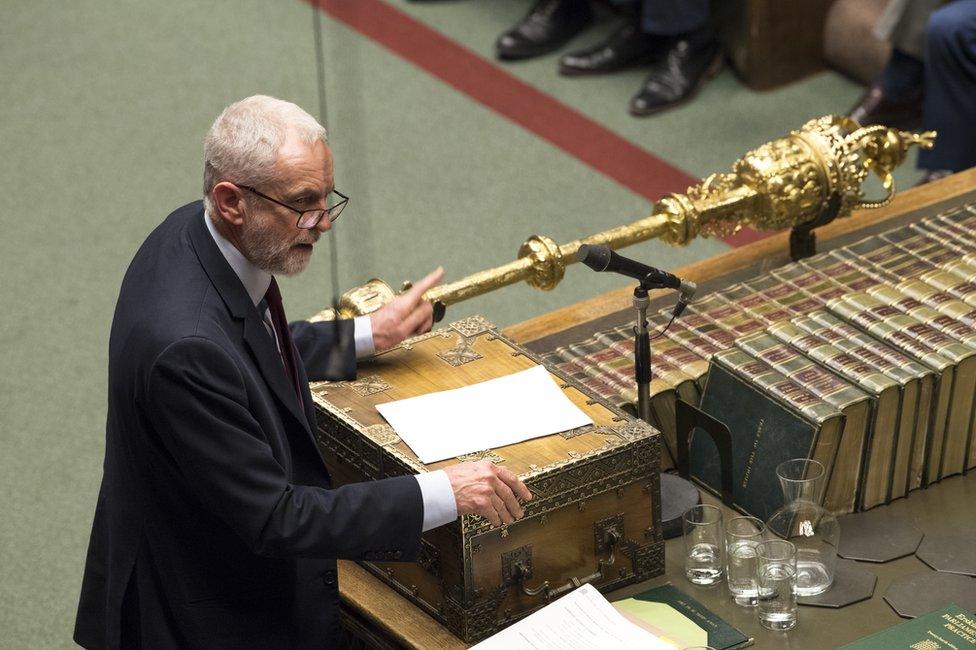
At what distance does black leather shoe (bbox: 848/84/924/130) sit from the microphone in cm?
289

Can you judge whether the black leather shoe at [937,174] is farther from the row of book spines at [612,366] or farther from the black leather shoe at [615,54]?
the row of book spines at [612,366]

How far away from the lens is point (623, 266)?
262cm

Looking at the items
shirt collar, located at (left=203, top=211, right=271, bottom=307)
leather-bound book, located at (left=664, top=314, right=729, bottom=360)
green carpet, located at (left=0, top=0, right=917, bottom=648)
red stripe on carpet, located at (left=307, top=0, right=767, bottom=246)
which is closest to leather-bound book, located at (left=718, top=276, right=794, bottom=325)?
leather-bound book, located at (left=664, top=314, right=729, bottom=360)

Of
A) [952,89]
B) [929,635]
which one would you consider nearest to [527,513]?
[929,635]

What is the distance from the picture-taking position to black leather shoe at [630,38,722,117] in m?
5.70

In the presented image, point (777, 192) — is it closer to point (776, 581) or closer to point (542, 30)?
point (776, 581)

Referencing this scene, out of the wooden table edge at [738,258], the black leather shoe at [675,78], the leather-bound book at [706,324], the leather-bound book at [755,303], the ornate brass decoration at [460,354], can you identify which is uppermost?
the ornate brass decoration at [460,354]

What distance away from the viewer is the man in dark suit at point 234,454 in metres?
2.25

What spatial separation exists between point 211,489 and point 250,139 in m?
0.50

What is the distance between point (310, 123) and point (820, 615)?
1138 millimetres

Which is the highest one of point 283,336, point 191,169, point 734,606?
point 283,336

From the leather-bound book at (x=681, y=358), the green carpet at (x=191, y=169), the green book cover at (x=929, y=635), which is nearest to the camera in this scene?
the green book cover at (x=929, y=635)

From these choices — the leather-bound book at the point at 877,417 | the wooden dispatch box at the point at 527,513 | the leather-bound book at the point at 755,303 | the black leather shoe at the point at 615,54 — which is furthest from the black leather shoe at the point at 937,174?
the wooden dispatch box at the point at 527,513

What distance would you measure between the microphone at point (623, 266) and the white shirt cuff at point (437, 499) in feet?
1.46
